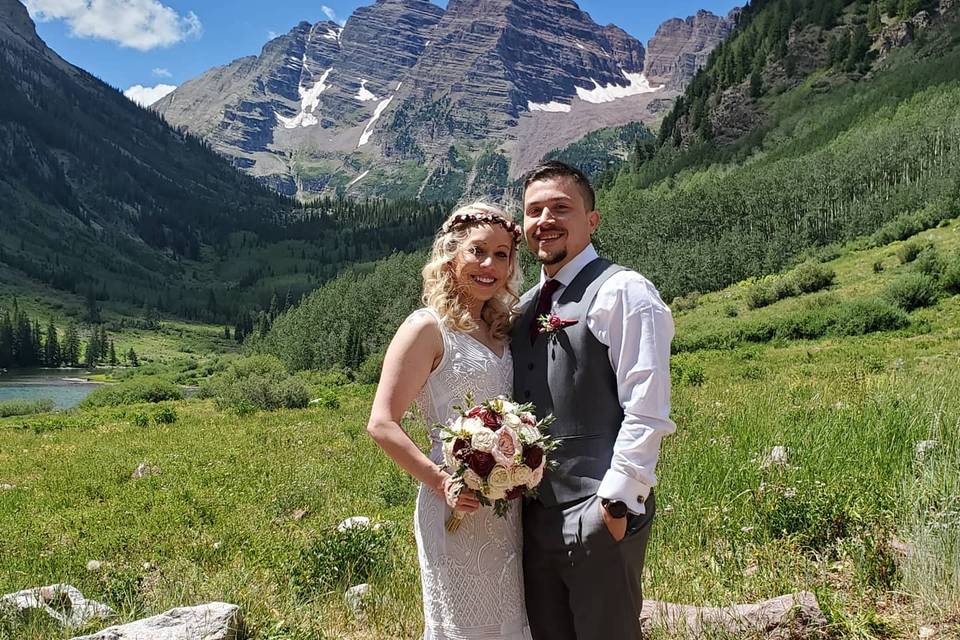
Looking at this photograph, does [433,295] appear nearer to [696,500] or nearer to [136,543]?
[696,500]

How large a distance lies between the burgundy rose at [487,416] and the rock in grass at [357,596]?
3.27m

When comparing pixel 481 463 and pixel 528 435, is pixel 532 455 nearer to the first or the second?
pixel 528 435

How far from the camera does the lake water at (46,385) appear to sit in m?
95.3

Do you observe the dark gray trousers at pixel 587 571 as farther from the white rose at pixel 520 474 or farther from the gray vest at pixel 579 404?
the white rose at pixel 520 474

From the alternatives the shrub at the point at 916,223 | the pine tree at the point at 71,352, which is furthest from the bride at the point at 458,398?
the pine tree at the point at 71,352

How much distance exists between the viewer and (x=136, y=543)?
938 centimetres

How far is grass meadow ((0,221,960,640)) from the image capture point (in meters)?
4.73

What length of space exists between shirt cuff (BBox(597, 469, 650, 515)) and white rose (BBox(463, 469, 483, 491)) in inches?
23.4

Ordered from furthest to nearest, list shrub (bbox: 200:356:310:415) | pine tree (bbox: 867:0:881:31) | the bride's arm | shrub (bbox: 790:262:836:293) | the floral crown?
1. pine tree (bbox: 867:0:881:31)
2. shrub (bbox: 790:262:836:293)
3. shrub (bbox: 200:356:310:415)
4. the floral crown
5. the bride's arm

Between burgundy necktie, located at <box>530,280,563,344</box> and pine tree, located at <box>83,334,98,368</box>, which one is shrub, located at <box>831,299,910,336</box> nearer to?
burgundy necktie, located at <box>530,280,563,344</box>

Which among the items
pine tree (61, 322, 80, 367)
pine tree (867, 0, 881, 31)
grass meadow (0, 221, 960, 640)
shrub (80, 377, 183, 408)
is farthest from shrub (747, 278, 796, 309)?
pine tree (61, 322, 80, 367)

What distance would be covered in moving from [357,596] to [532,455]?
137 inches

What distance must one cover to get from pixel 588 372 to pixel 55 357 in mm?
181636

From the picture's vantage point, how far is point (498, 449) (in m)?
3.02
